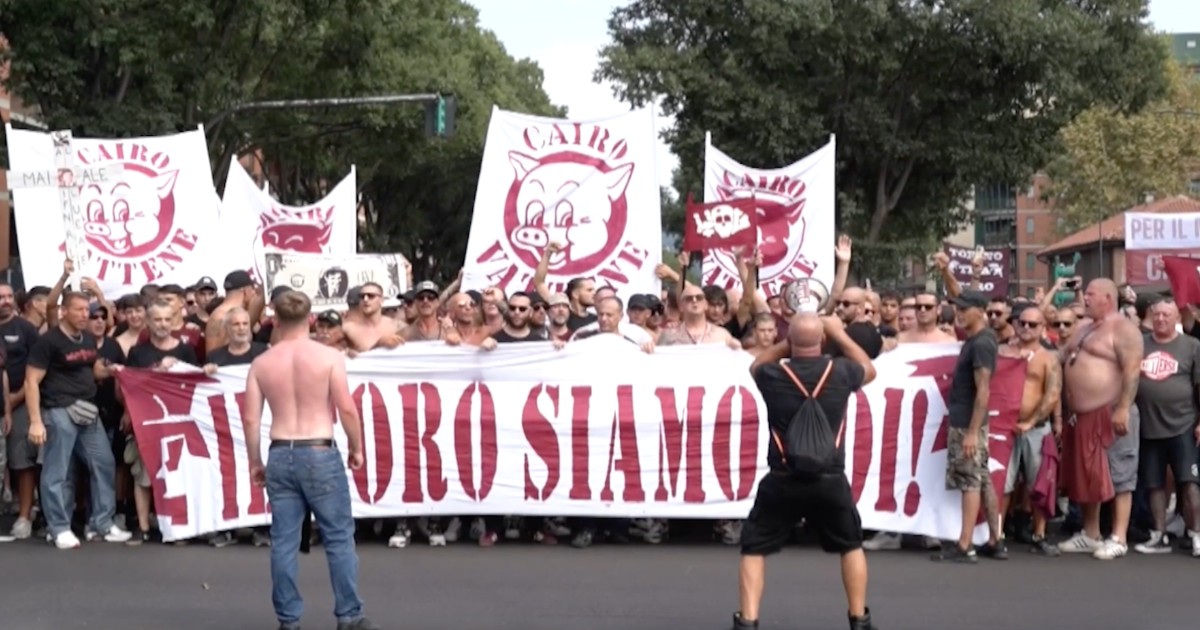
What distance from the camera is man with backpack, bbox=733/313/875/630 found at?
26.2ft

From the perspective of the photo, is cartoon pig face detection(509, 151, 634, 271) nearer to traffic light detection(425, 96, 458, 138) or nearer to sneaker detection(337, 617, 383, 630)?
sneaker detection(337, 617, 383, 630)

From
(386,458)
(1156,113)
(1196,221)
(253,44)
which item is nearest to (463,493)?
(386,458)

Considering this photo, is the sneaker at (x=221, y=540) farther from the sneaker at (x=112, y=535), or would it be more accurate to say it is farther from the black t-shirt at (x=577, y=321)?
the black t-shirt at (x=577, y=321)

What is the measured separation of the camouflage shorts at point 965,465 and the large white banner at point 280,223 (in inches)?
277

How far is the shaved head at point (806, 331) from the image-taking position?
26.3 feet

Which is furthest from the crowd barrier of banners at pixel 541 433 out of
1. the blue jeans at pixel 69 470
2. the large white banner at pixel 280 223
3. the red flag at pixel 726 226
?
the large white banner at pixel 280 223

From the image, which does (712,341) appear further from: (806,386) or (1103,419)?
(806,386)

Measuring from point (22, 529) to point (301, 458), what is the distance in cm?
444

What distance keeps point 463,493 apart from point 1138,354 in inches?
176

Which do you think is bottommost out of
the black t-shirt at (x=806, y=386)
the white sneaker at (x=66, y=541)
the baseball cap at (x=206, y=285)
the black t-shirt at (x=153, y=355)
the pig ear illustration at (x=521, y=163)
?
the white sneaker at (x=66, y=541)

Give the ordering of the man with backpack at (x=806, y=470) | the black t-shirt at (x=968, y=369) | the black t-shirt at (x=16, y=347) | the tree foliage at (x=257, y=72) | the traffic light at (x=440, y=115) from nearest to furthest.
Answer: the man with backpack at (x=806, y=470)
the black t-shirt at (x=968, y=369)
the black t-shirt at (x=16, y=347)
the tree foliage at (x=257, y=72)
the traffic light at (x=440, y=115)

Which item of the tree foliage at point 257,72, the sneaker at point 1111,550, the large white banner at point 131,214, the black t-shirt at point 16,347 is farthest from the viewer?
the tree foliage at point 257,72

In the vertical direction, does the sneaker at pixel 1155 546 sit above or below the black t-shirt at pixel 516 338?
below

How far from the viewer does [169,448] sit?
38.3 feet
